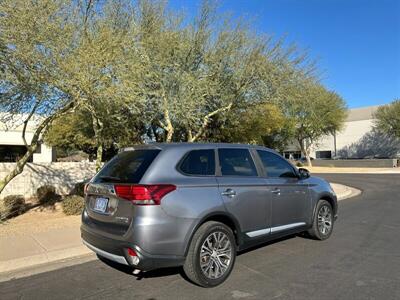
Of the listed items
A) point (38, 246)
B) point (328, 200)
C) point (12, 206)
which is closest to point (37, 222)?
point (12, 206)

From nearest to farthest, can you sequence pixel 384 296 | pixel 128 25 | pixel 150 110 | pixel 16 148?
pixel 384 296 → pixel 128 25 → pixel 150 110 → pixel 16 148

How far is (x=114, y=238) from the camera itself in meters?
4.93

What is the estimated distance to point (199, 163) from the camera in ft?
17.9

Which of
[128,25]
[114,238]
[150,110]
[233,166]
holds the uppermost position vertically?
[128,25]

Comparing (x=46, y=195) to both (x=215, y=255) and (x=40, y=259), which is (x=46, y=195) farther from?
(x=215, y=255)

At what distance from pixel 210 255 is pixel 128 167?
1.53 m

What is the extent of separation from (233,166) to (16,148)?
3703 centimetres

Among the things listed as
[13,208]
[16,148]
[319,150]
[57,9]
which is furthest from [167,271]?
[319,150]

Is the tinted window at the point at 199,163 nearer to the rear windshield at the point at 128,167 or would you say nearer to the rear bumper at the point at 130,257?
the rear windshield at the point at 128,167

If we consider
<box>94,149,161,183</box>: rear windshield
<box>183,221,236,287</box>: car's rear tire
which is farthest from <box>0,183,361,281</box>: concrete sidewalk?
<box>183,221,236,287</box>: car's rear tire

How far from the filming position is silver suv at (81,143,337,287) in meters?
4.75

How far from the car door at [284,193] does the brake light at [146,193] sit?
2026 mm

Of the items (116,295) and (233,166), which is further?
(233,166)

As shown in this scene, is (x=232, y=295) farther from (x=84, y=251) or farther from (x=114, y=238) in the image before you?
(x=84, y=251)
